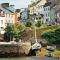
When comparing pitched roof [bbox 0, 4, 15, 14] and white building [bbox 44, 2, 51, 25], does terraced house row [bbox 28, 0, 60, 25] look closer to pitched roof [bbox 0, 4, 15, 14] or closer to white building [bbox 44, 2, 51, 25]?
white building [bbox 44, 2, 51, 25]

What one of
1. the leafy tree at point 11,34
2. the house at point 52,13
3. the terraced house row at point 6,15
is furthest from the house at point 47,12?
the leafy tree at point 11,34

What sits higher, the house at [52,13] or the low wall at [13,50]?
the house at [52,13]

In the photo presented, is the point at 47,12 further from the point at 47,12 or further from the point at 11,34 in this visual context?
the point at 11,34

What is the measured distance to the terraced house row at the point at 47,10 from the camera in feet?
287

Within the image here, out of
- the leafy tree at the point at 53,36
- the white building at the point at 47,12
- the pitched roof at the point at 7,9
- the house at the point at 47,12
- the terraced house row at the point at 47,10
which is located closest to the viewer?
the leafy tree at the point at 53,36

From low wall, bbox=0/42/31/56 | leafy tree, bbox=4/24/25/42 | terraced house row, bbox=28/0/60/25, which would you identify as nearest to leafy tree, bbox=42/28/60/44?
A: leafy tree, bbox=4/24/25/42

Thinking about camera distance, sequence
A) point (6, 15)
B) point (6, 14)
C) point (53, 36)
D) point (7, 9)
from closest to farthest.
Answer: point (53, 36), point (6, 15), point (6, 14), point (7, 9)

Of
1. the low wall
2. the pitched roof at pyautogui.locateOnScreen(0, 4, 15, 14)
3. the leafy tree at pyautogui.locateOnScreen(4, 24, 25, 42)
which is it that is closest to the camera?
the low wall

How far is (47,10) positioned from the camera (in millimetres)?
93188

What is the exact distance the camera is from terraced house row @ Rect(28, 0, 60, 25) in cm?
8738

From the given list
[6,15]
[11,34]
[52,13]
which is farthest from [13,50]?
[52,13]

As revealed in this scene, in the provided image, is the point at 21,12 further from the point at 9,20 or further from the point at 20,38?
the point at 20,38

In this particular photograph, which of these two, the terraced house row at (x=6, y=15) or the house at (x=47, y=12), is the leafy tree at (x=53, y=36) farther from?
the house at (x=47, y=12)

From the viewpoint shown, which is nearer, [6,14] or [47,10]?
[6,14]
